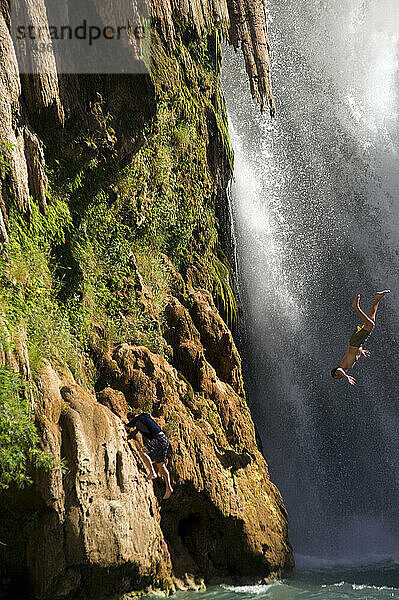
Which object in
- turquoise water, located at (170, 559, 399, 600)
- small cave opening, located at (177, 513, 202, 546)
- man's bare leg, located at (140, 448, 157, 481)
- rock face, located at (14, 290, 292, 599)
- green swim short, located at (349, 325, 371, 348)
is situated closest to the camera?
rock face, located at (14, 290, 292, 599)

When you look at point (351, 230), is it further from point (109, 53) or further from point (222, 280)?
point (109, 53)

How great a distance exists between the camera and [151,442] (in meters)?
8.22

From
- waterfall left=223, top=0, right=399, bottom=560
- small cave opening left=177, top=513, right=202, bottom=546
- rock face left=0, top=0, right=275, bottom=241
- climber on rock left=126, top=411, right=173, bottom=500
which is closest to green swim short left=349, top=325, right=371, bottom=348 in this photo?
small cave opening left=177, top=513, right=202, bottom=546

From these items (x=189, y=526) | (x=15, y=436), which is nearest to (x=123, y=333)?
(x=189, y=526)

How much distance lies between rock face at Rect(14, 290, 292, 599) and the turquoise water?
300 millimetres

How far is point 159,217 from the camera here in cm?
1151

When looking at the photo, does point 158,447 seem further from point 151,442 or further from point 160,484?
point 160,484

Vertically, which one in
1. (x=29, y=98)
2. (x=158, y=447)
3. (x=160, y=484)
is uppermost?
(x=29, y=98)

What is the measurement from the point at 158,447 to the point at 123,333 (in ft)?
6.82

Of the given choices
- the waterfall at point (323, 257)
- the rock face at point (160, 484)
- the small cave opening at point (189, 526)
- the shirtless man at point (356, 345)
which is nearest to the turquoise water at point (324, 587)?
the rock face at point (160, 484)

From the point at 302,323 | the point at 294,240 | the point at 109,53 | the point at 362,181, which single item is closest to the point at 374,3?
the point at 362,181

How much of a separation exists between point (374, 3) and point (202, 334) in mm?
19068

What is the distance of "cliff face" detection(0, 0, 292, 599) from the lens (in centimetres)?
714

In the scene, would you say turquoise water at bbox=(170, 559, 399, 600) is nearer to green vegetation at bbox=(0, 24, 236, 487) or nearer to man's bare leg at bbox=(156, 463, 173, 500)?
man's bare leg at bbox=(156, 463, 173, 500)
